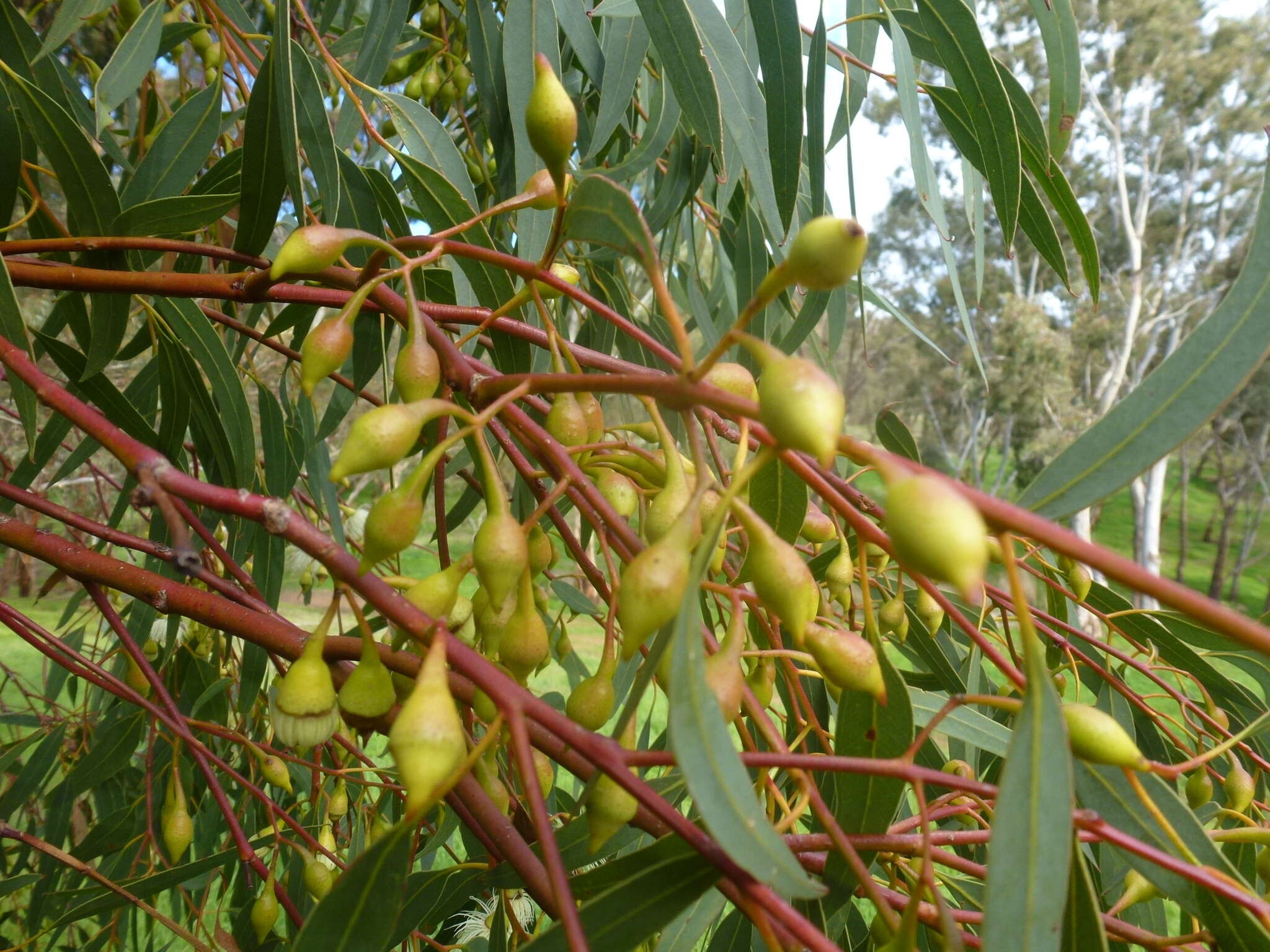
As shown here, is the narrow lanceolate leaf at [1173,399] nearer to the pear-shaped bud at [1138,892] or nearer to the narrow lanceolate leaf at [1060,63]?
the pear-shaped bud at [1138,892]

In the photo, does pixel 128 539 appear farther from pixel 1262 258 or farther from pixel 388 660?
pixel 1262 258

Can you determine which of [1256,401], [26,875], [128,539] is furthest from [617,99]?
[1256,401]

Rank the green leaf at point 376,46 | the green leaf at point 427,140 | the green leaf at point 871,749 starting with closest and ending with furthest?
the green leaf at point 871,749 < the green leaf at point 427,140 < the green leaf at point 376,46

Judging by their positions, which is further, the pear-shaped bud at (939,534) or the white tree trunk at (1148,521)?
the white tree trunk at (1148,521)

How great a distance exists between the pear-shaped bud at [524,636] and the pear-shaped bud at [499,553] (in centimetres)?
3

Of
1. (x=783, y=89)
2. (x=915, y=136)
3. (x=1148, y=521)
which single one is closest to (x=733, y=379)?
(x=783, y=89)

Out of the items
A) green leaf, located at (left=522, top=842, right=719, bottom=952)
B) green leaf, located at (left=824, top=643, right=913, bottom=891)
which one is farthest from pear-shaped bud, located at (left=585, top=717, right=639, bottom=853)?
green leaf, located at (left=824, top=643, right=913, bottom=891)

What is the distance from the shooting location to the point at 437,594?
430mm

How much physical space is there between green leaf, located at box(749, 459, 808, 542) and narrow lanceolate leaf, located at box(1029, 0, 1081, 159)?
0.60 m

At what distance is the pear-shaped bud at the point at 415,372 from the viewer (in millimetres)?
422

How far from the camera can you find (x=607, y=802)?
0.39 m

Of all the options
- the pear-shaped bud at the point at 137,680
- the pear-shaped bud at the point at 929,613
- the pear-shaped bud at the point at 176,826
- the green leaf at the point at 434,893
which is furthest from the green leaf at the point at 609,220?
the pear-shaped bud at the point at 137,680

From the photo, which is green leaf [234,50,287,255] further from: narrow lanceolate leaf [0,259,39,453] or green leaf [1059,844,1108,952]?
green leaf [1059,844,1108,952]

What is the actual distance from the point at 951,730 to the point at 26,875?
113 centimetres
